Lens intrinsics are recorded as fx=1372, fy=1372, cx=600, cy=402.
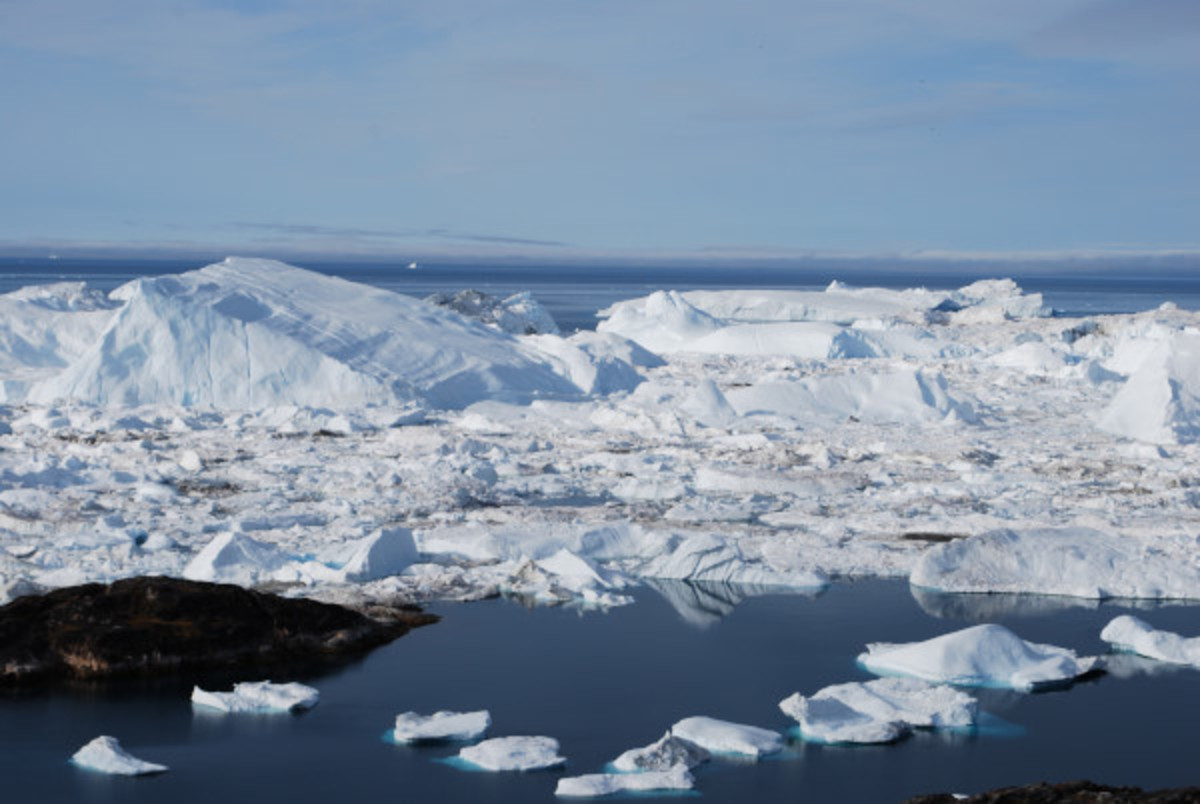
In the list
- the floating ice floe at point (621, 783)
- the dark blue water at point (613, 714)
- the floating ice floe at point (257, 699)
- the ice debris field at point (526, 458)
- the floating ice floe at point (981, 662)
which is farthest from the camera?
the ice debris field at point (526, 458)

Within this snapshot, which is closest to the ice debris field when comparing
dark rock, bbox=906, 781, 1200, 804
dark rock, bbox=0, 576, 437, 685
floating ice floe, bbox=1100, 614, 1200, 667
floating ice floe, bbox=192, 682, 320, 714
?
dark rock, bbox=0, 576, 437, 685

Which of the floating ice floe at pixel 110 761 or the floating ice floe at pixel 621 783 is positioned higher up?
the floating ice floe at pixel 621 783

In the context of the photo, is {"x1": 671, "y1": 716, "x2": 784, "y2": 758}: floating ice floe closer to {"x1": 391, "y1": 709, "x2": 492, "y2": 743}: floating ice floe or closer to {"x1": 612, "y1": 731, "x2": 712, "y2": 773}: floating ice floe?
{"x1": 612, "y1": 731, "x2": 712, "y2": 773}: floating ice floe

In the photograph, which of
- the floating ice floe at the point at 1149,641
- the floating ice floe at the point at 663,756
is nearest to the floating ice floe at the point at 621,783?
the floating ice floe at the point at 663,756

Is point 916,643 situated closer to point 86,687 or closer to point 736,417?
point 86,687

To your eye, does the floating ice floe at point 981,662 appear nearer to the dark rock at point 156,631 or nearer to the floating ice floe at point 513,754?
the floating ice floe at point 513,754

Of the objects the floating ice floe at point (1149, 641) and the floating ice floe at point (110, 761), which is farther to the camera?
the floating ice floe at point (1149, 641)

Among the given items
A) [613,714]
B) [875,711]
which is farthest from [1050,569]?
[613,714]
